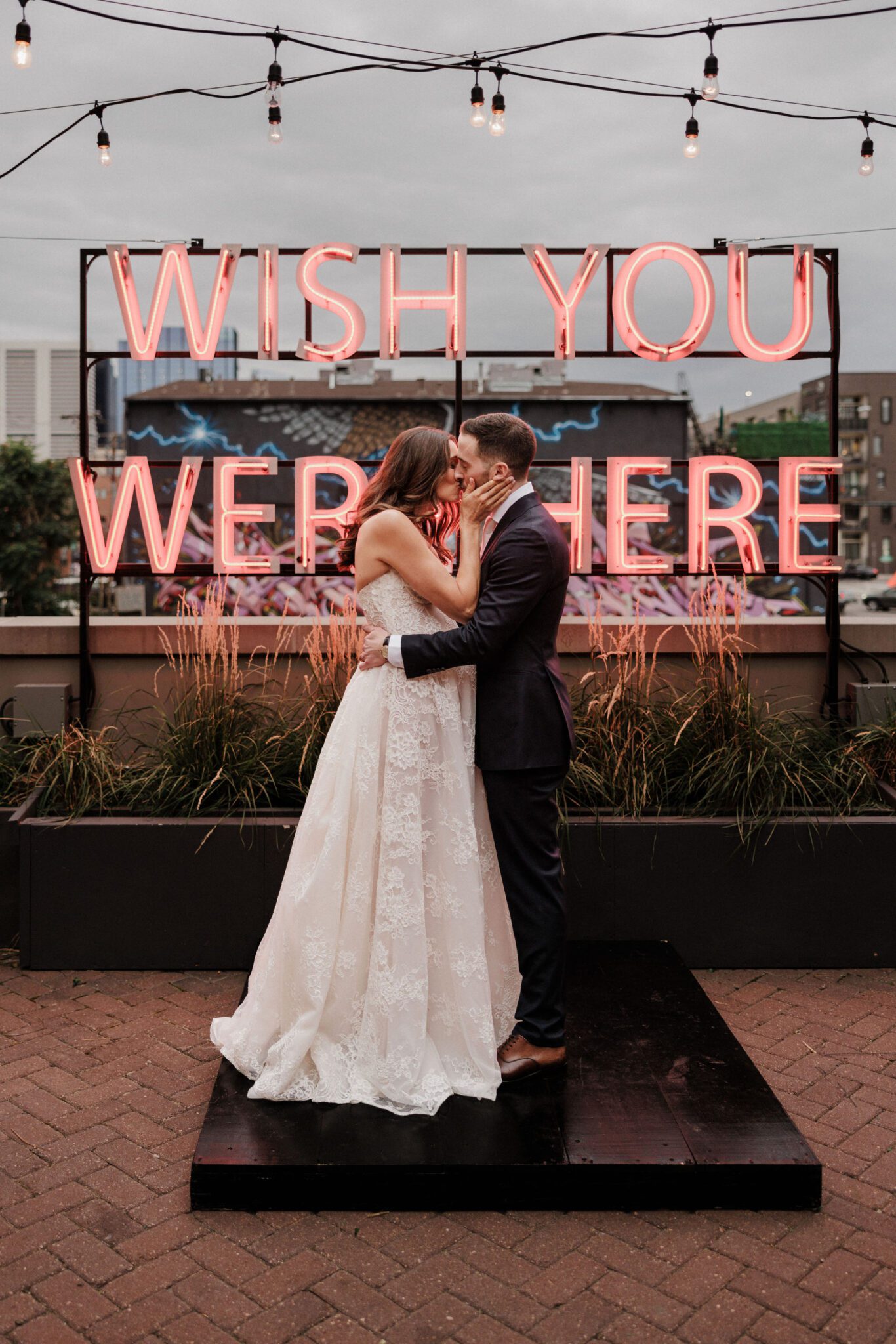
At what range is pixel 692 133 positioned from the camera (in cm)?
611

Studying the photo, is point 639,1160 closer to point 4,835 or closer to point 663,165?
point 4,835

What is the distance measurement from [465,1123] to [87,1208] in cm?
107

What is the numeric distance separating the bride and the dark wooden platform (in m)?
0.13

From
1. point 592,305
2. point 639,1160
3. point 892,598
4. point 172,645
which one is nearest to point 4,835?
point 172,645

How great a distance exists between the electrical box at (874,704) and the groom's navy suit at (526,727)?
283 centimetres

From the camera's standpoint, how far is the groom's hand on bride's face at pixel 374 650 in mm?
3383

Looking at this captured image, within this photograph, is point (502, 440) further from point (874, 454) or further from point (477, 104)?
point (874, 454)

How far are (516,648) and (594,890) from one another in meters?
1.82

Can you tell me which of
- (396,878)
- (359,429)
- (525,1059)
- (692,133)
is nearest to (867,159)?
(692,133)

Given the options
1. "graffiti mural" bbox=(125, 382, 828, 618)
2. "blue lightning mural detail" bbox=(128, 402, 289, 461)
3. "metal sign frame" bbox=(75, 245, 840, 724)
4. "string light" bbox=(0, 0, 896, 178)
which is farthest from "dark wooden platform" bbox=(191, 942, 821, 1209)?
"blue lightning mural detail" bbox=(128, 402, 289, 461)

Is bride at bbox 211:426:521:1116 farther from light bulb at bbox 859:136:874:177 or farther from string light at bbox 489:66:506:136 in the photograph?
light bulb at bbox 859:136:874:177

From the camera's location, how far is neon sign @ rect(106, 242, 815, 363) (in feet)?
19.9

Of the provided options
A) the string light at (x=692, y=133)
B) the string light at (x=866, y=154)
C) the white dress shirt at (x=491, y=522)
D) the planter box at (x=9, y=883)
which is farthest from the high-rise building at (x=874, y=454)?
the white dress shirt at (x=491, y=522)

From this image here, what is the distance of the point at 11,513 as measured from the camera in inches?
1217
